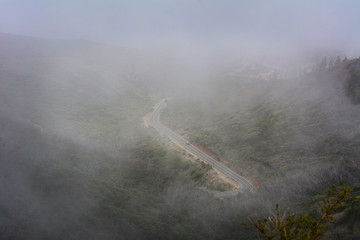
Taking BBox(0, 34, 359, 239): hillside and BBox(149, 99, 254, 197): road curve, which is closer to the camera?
BBox(0, 34, 359, 239): hillside

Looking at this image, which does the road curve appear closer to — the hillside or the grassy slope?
the hillside

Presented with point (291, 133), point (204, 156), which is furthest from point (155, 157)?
point (291, 133)

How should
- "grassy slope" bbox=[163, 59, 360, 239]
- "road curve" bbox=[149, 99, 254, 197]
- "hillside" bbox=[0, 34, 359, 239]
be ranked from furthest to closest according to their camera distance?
"road curve" bbox=[149, 99, 254, 197]
"grassy slope" bbox=[163, 59, 360, 239]
"hillside" bbox=[0, 34, 359, 239]

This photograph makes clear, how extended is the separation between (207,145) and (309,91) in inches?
1462

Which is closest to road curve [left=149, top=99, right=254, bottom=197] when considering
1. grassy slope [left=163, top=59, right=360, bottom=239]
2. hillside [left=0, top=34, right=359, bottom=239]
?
hillside [left=0, top=34, right=359, bottom=239]

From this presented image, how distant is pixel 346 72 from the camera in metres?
66.2

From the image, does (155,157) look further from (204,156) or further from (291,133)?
(291,133)

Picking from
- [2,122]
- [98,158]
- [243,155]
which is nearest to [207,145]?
[243,155]

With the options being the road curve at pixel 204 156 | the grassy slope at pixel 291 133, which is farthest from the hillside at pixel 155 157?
the road curve at pixel 204 156

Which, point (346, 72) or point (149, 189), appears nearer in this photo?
point (149, 189)

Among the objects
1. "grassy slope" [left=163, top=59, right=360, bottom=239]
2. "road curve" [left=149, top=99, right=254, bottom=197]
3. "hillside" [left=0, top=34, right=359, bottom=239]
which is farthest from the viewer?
"road curve" [left=149, top=99, right=254, bottom=197]

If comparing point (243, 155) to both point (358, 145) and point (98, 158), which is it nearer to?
point (358, 145)

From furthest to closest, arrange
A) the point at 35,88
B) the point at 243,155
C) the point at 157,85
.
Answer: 1. the point at 157,85
2. the point at 35,88
3. the point at 243,155

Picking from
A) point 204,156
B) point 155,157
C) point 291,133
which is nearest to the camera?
point 291,133
